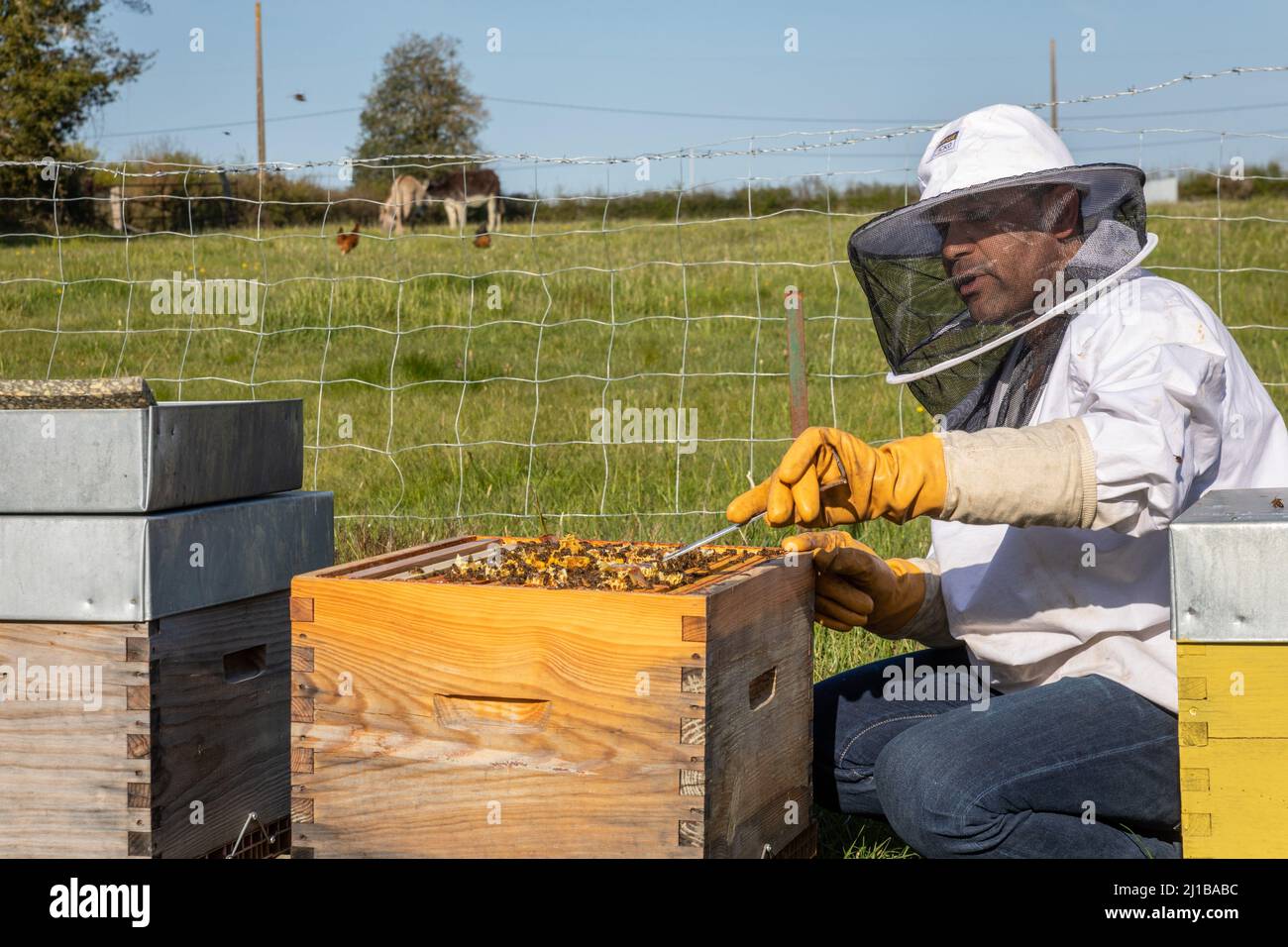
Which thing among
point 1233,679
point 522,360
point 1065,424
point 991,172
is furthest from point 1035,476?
point 522,360

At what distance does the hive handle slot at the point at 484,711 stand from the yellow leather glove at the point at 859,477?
49 cm

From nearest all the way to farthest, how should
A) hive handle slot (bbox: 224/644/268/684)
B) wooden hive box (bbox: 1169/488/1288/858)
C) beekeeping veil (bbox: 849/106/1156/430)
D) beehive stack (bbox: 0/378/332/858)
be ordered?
wooden hive box (bbox: 1169/488/1288/858) → beehive stack (bbox: 0/378/332/858) → beekeeping veil (bbox: 849/106/1156/430) → hive handle slot (bbox: 224/644/268/684)

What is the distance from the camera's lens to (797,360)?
4.61m

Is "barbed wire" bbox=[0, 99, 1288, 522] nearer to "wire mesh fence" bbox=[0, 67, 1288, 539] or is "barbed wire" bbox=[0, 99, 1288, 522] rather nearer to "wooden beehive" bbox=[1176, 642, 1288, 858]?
"wire mesh fence" bbox=[0, 67, 1288, 539]

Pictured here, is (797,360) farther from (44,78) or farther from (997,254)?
(44,78)

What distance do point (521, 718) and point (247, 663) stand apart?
0.81 metres

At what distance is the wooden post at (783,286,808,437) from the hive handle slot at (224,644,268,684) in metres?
2.35

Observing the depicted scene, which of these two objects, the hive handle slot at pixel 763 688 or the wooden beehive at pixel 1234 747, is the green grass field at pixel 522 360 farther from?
the wooden beehive at pixel 1234 747

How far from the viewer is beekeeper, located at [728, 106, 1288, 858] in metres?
2.04

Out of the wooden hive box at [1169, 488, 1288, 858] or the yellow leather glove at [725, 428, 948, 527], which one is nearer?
the wooden hive box at [1169, 488, 1288, 858]

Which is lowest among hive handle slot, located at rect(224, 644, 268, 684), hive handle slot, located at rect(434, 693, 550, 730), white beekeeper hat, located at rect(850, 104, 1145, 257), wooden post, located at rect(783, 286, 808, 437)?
hive handle slot, located at rect(224, 644, 268, 684)

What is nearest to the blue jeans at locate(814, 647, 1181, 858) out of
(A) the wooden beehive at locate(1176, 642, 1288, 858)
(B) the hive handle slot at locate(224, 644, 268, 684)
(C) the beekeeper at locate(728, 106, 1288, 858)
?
(C) the beekeeper at locate(728, 106, 1288, 858)

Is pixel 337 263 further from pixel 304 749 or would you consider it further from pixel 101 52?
pixel 101 52

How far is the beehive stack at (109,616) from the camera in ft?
7.16
